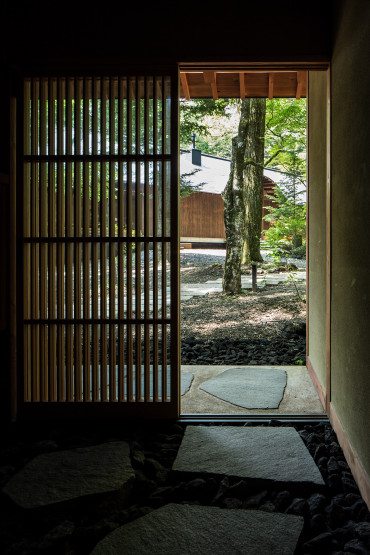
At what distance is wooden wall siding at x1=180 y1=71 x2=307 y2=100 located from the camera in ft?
13.0

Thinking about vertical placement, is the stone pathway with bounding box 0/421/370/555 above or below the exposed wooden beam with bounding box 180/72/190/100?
below

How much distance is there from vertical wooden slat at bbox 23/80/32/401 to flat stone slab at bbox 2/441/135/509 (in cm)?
73

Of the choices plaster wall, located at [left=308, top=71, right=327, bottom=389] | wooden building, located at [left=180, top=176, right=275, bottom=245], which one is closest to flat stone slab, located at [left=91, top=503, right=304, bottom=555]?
plaster wall, located at [left=308, top=71, right=327, bottom=389]

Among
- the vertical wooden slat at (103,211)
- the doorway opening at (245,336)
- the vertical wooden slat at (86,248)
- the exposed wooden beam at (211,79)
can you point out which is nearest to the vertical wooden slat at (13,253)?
the vertical wooden slat at (86,248)

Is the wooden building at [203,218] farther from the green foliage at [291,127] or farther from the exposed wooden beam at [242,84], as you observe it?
the exposed wooden beam at [242,84]

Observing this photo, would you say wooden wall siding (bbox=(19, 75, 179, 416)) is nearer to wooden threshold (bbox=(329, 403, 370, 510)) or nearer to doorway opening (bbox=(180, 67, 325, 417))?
doorway opening (bbox=(180, 67, 325, 417))

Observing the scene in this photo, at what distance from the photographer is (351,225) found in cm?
232

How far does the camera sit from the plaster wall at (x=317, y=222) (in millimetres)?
3313

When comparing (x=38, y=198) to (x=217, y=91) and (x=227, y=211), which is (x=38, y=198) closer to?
(x=217, y=91)

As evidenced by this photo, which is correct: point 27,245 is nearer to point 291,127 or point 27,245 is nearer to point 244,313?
point 244,313

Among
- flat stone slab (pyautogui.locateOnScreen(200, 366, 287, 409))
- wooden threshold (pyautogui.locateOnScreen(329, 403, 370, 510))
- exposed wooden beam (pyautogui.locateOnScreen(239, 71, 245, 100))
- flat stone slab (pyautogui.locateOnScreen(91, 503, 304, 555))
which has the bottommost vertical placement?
flat stone slab (pyautogui.locateOnScreen(91, 503, 304, 555))

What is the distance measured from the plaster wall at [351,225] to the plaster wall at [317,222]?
0.49m

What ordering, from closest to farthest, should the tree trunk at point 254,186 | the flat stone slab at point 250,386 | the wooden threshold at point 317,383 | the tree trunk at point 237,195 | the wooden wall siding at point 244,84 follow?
the wooden threshold at point 317,383 → the flat stone slab at point 250,386 → the wooden wall siding at point 244,84 → the tree trunk at point 237,195 → the tree trunk at point 254,186

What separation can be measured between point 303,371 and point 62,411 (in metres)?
2.20
